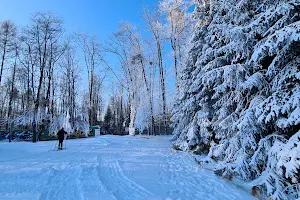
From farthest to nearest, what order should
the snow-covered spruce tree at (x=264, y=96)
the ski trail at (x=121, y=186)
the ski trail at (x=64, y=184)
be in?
the ski trail at (x=121, y=186) < the ski trail at (x=64, y=184) < the snow-covered spruce tree at (x=264, y=96)

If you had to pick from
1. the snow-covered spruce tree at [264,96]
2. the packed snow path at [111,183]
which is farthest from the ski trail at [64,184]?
the snow-covered spruce tree at [264,96]

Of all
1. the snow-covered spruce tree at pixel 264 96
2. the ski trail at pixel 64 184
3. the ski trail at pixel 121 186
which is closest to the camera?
the snow-covered spruce tree at pixel 264 96

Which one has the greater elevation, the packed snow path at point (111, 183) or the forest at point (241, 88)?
the forest at point (241, 88)

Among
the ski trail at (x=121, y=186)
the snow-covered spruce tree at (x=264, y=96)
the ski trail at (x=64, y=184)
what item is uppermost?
the snow-covered spruce tree at (x=264, y=96)

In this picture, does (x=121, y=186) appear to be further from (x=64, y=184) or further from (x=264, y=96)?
(x=264, y=96)

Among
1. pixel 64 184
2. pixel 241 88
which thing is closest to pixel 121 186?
pixel 64 184

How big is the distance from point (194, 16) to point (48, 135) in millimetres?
20196

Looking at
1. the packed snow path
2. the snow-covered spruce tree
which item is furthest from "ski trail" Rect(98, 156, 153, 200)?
the snow-covered spruce tree

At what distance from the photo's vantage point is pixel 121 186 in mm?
5070

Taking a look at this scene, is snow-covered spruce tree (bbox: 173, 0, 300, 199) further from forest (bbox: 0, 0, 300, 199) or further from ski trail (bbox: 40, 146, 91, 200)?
ski trail (bbox: 40, 146, 91, 200)

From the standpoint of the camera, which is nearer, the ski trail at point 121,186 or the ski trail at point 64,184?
the ski trail at point 64,184

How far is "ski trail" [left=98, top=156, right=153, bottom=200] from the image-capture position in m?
4.46

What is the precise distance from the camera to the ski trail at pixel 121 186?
14.6ft

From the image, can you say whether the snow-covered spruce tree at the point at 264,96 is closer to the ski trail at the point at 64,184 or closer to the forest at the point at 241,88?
the forest at the point at 241,88
